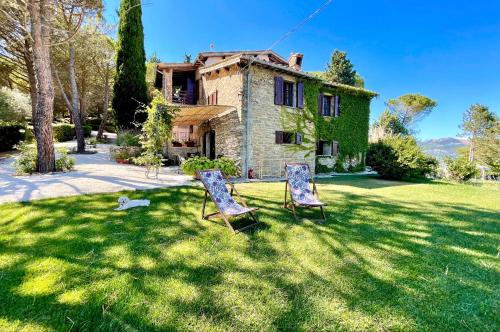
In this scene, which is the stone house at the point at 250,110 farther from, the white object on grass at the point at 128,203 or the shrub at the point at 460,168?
the white object on grass at the point at 128,203

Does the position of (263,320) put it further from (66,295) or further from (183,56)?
(183,56)

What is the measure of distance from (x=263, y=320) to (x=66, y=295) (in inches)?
99.1

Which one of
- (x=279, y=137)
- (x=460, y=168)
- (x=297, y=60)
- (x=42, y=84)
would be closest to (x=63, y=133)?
(x=42, y=84)

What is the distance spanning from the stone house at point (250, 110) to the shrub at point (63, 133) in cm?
1851

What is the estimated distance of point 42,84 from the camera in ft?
35.3

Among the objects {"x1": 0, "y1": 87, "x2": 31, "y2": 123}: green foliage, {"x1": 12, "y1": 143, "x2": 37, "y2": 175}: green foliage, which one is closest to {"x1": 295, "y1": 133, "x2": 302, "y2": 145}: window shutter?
{"x1": 12, "y1": 143, "x2": 37, "y2": 175}: green foliage

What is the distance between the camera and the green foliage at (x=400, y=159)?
1553 centimetres

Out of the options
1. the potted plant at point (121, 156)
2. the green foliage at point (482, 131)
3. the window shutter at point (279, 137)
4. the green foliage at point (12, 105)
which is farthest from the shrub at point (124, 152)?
the green foliage at point (482, 131)

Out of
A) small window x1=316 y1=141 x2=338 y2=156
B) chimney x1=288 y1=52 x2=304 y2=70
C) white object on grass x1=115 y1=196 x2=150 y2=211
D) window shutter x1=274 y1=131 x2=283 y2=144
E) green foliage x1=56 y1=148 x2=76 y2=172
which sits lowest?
white object on grass x1=115 y1=196 x2=150 y2=211

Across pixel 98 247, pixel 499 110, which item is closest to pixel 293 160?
pixel 98 247

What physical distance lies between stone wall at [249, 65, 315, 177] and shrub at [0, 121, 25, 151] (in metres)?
20.0

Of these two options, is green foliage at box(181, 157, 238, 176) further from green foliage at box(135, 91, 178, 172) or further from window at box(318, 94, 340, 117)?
window at box(318, 94, 340, 117)

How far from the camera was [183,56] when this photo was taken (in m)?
43.8

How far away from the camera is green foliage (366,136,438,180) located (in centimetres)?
1553
